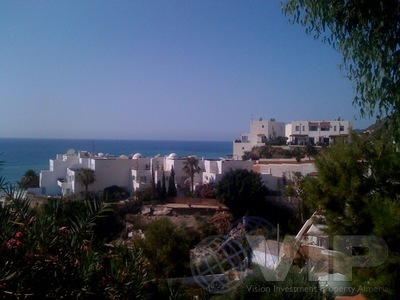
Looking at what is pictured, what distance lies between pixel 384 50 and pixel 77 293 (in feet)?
11.0

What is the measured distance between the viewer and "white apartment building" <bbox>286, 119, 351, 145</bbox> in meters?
44.2

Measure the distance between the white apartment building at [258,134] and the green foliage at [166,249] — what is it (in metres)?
38.2

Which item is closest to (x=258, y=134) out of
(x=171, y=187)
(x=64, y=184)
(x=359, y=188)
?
(x=171, y=187)

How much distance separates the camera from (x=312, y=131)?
1869 inches

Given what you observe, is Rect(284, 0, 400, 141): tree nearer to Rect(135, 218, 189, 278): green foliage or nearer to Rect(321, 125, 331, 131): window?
Rect(135, 218, 189, 278): green foliage

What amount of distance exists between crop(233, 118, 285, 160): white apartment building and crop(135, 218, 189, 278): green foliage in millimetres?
38198

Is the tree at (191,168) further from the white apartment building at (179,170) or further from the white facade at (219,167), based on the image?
the white facade at (219,167)

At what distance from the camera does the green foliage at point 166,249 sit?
8.90 m

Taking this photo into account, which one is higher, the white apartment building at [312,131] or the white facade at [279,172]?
the white apartment building at [312,131]

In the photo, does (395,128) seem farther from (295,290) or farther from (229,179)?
(229,179)

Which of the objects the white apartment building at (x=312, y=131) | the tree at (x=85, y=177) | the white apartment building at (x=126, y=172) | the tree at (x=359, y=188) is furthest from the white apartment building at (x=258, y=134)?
the tree at (x=359, y=188)

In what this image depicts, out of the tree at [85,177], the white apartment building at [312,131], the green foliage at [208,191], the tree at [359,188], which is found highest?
the white apartment building at [312,131]

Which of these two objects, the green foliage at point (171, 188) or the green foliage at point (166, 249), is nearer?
the green foliage at point (166, 249)

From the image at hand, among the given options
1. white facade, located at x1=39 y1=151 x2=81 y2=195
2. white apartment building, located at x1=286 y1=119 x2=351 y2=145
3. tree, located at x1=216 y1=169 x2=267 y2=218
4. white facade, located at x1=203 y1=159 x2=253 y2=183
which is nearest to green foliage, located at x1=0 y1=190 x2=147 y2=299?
tree, located at x1=216 y1=169 x2=267 y2=218
